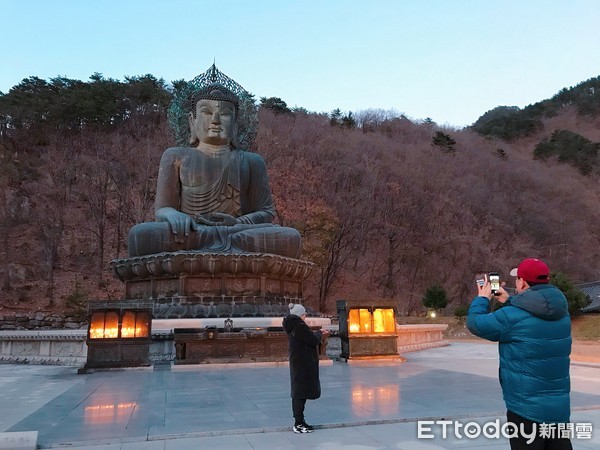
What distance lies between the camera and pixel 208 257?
9.31 meters

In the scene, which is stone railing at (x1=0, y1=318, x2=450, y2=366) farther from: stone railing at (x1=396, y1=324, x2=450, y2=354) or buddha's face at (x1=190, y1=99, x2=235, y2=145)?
buddha's face at (x1=190, y1=99, x2=235, y2=145)

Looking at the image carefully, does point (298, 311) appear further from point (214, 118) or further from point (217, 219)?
point (214, 118)

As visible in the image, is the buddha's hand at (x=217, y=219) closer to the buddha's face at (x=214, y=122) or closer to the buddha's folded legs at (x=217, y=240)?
the buddha's folded legs at (x=217, y=240)

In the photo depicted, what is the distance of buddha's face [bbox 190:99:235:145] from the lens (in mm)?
11383

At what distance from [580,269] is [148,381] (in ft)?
101

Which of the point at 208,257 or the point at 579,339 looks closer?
the point at 208,257

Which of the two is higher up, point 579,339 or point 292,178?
point 292,178

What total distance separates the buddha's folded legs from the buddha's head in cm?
238

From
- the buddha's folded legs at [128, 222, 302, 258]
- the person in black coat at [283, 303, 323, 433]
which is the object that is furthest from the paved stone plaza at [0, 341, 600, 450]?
the buddha's folded legs at [128, 222, 302, 258]

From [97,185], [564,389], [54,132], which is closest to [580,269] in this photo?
[97,185]

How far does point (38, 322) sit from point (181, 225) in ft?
27.3

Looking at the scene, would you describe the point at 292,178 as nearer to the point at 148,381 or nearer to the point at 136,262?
the point at 136,262

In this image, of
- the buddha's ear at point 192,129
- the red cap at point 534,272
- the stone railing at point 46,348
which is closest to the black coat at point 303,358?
the red cap at point 534,272

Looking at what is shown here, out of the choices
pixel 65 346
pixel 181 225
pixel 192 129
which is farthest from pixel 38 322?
pixel 181 225
